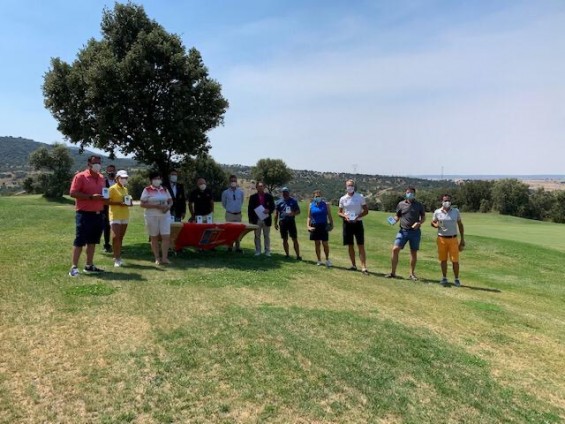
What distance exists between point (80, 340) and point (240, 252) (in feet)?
25.6

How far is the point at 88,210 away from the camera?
9039 millimetres

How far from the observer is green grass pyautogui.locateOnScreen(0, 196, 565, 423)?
14.9 ft

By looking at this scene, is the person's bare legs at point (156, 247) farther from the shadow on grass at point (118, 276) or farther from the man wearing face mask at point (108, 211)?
the man wearing face mask at point (108, 211)

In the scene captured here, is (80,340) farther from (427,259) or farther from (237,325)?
(427,259)

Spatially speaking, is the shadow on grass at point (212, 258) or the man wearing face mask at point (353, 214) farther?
the man wearing face mask at point (353, 214)

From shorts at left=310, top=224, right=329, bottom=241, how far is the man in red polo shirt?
18.0 ft

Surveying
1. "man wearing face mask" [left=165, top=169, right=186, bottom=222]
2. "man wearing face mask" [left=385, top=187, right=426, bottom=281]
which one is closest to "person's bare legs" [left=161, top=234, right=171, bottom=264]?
"man wearing face mask" [left=165, top=169, right=186, bottom=222]

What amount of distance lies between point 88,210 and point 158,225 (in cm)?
179

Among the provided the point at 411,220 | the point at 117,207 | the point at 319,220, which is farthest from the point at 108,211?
the point at 411,220

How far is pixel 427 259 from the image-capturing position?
1656cm

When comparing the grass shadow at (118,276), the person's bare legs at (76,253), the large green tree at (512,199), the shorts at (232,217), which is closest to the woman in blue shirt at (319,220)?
the shorts at (232,217)

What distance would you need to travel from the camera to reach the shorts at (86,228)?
8.85 m

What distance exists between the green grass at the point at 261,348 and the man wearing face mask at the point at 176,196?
225 centimetres

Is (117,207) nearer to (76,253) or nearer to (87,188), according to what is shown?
(87,188)
